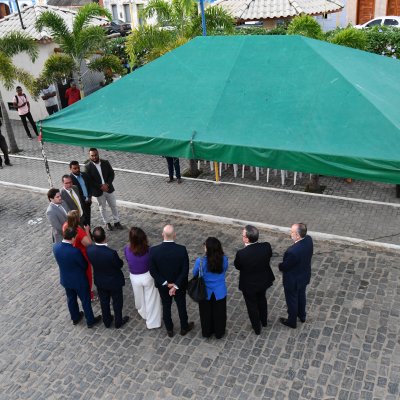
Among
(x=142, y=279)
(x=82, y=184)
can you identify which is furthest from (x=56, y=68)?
(x=142, y=279)

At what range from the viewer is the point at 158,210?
9648 mm

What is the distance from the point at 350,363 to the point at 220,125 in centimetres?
343

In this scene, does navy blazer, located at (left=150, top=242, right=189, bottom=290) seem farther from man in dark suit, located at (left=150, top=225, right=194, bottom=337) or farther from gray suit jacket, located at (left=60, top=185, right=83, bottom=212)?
gray suit jacket, located at (left=60, top=185, right=83, bottom=212)

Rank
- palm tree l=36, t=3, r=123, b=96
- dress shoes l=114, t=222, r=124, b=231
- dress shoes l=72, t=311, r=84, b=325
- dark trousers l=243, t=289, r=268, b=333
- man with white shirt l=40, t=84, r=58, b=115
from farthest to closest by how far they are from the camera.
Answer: man with white shirt l=40, t=84, r=58, b=115, palm tree l=36, t=3, r=123, b=96, dress shoes l=114, t=222, r=124, b=231, dress shoes l=72, t=311, r=84, b=325, dark trousers l=243, t=289, r=268, b=333

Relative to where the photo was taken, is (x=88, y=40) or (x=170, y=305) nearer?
(x=170, y=305)

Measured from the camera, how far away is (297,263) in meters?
5.54

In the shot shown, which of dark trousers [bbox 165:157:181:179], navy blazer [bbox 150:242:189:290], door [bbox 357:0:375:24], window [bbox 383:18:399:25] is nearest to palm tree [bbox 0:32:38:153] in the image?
dark trousers [bbox 165:157:181:179]

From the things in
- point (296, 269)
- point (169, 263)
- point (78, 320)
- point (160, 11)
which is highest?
point (160, 11)

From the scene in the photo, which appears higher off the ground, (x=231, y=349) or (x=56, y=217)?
(x=56, y=217)

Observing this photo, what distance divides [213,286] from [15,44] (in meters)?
11.2

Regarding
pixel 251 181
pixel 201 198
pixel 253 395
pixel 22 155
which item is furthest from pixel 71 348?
pixel 22 155

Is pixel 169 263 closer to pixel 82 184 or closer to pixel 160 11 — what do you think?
pixel 82 184

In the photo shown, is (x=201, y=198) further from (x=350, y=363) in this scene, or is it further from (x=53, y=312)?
(x=350, y=363)

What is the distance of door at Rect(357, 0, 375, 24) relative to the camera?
84.0 ft
